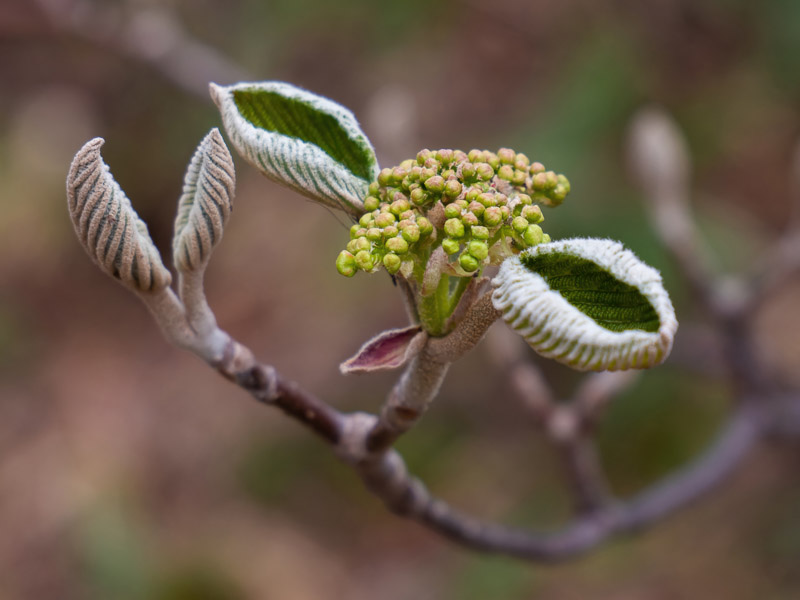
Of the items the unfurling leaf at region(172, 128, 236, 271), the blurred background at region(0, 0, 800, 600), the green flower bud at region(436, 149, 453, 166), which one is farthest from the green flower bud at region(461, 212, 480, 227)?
the blurred background at region(0, 0, 800, 600)

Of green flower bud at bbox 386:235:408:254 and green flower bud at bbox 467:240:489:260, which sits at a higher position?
green flower bud at bbox 467:240:489:260

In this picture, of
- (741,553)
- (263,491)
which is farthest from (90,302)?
(741,553)

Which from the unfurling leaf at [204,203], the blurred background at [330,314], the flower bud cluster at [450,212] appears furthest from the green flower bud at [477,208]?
the blurred background at [330,314]

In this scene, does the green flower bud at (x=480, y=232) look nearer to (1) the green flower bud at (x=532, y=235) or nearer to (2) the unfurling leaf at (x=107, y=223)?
(1) the green flower bud at (x=532, y=235)

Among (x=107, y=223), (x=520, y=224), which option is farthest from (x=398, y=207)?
(x=107, y=223)

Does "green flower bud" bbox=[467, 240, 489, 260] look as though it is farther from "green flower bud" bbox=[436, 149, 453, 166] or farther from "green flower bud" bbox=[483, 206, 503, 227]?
"green flower bud" bbox=[436, 149, 453, 166]

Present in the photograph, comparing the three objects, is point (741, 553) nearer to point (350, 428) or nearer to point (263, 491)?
point (263, 491)
